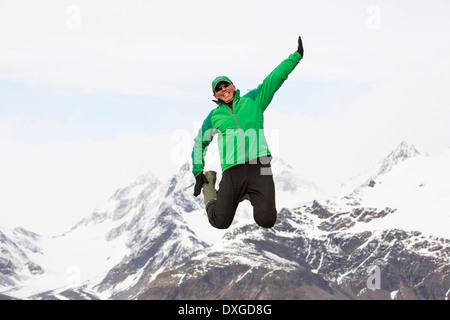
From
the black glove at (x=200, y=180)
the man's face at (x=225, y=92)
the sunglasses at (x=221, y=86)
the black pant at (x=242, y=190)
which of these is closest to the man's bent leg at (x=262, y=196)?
the black pant at (x=242, y=190)

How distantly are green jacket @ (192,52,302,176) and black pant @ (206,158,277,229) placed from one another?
22cm

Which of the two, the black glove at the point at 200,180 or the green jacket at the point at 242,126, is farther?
the black glove at the point at 200,180

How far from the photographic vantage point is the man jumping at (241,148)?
1468 cm

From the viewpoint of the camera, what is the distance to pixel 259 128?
1481 centimetres

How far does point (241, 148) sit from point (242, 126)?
1.50 ft

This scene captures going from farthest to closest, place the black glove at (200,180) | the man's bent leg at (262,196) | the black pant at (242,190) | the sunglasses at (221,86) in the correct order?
the black glove at (200,180), the sunglasses at (221,86), the black pant at (242,190), the man's bent leg at (262,196)

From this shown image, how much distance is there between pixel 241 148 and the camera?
1479cm

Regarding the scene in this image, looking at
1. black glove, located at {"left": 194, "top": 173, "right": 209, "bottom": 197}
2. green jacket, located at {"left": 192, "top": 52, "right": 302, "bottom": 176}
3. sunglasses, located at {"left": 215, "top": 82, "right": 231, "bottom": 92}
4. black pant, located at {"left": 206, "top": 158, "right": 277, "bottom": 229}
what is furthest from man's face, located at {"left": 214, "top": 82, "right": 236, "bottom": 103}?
black glove, located at {"left": 194, "top": 173, "right": 209, "bottom": 197}

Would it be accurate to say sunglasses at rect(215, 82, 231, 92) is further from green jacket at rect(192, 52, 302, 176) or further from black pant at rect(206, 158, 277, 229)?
black pant at rect(206, 158, 277, 229)

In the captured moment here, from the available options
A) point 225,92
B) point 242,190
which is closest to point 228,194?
point 242,190

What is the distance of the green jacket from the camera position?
14711mm

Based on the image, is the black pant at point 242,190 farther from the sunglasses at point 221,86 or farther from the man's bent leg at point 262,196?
the sunglasses at point 221,86
